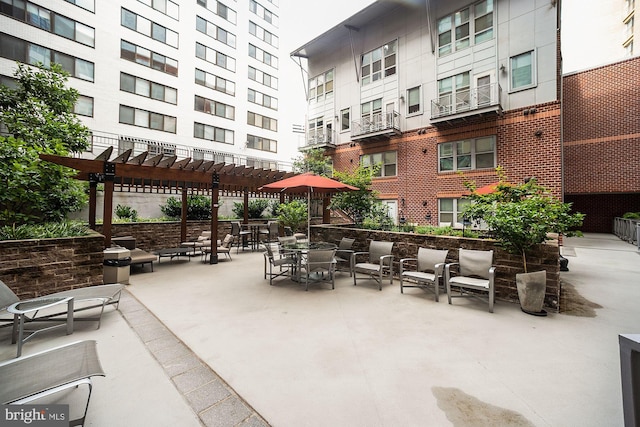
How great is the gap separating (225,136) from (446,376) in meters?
23.1

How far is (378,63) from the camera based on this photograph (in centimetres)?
1464

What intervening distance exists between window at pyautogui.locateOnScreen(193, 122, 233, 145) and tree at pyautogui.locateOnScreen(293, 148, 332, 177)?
874 cm

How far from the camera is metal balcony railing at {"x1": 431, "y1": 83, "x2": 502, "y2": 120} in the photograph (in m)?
10.6

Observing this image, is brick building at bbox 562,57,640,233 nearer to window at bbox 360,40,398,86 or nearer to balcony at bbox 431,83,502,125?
balcony at bbox 431,83,502,125

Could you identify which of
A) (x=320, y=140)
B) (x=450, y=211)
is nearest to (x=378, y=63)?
(x=320, y=140)

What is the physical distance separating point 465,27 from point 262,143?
1817cm

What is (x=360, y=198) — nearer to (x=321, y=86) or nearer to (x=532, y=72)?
(x=532, y=72)

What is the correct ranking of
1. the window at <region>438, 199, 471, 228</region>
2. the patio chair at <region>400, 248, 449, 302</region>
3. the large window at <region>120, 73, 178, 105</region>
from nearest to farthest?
1. the patio chair at <region>400, 248, 449, 302</region>
2. the window at <region>438, 199, 471, 228</region>
3. the large window at <region>120, 73, 178, 105</region>

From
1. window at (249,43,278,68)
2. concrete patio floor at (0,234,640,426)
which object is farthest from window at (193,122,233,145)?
concrete patio floor at (0,234,640,426)

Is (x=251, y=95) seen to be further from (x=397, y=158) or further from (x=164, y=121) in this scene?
(x=397, y=158)

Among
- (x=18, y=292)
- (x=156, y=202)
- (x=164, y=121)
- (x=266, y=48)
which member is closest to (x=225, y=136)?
(x=164, y=121)

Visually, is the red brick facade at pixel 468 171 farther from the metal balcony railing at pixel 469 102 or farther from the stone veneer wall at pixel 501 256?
the stone veneer wall at pixel 501 256

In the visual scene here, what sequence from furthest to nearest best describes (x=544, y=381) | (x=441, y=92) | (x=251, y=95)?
(x=251, y=95), (x=441, y=92), (x=544, y=381)

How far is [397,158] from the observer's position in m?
13.8
